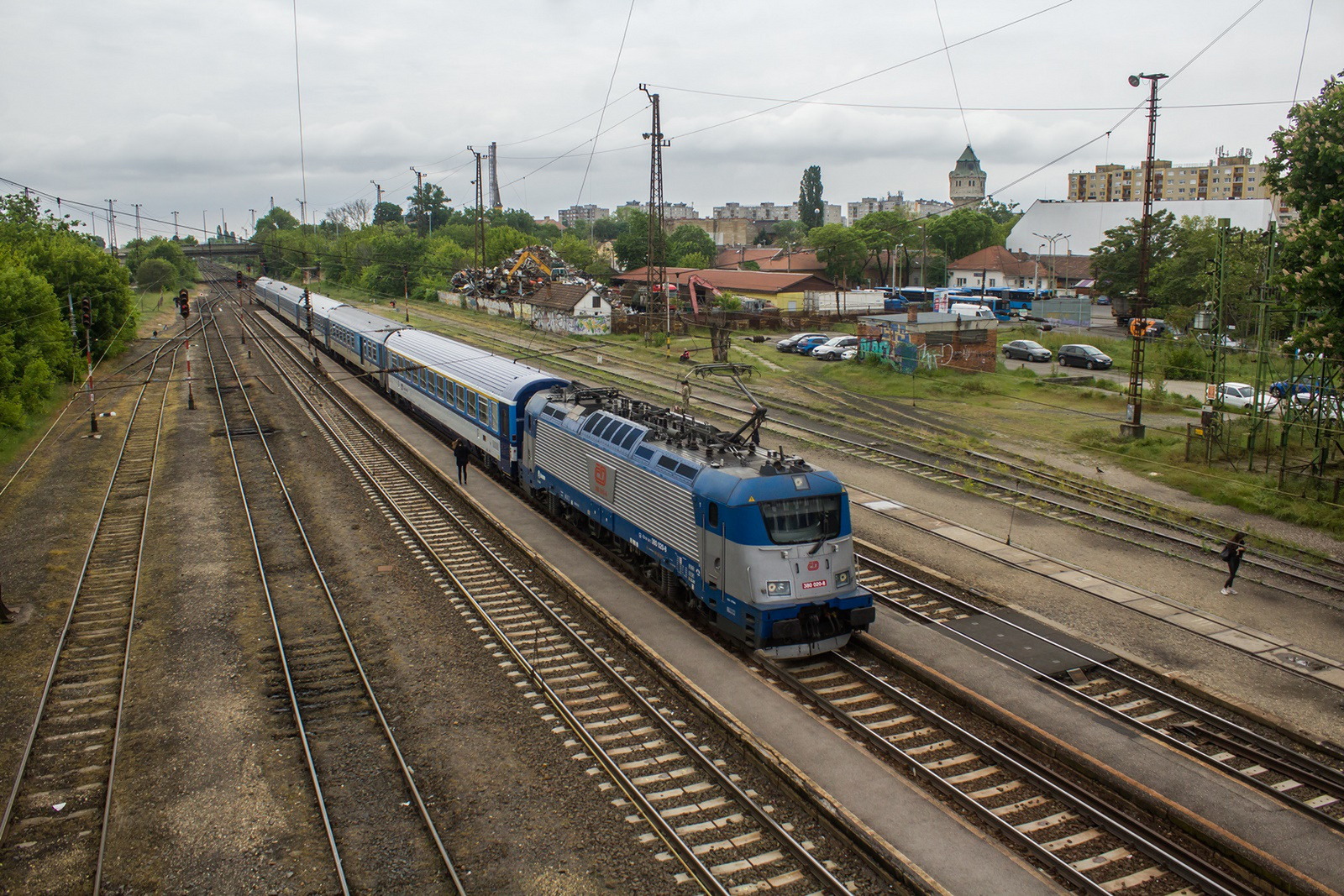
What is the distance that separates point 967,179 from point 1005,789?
19497 centimetres

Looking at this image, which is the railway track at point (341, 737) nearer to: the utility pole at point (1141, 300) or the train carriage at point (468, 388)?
the train carriage at point (468, 388)

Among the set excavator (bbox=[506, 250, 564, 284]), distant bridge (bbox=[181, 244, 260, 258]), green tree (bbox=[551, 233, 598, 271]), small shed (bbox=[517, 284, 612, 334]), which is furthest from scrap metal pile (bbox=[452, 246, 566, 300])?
distant bridge (bbox=[181, 244, 260, 258])

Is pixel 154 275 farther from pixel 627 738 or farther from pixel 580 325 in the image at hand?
pixel 627 738

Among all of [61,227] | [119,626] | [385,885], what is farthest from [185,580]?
[61,227]

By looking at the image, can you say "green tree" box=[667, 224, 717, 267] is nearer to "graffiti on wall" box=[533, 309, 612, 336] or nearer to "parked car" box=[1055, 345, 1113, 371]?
"graffiti on wall" box=[533, 309, 612, 336]

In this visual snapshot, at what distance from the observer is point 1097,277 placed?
272ft

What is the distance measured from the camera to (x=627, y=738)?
13.4 meters

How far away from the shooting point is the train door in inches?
608

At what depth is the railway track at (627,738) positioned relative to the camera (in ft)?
34.3

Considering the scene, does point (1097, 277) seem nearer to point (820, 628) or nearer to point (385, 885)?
point (820, 628)

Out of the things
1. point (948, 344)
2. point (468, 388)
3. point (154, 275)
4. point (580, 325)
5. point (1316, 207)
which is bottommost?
point (468, 388)

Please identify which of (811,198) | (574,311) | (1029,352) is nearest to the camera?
(1029,352)

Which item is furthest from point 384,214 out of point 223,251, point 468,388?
point 468,388

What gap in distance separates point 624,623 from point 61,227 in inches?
2928
